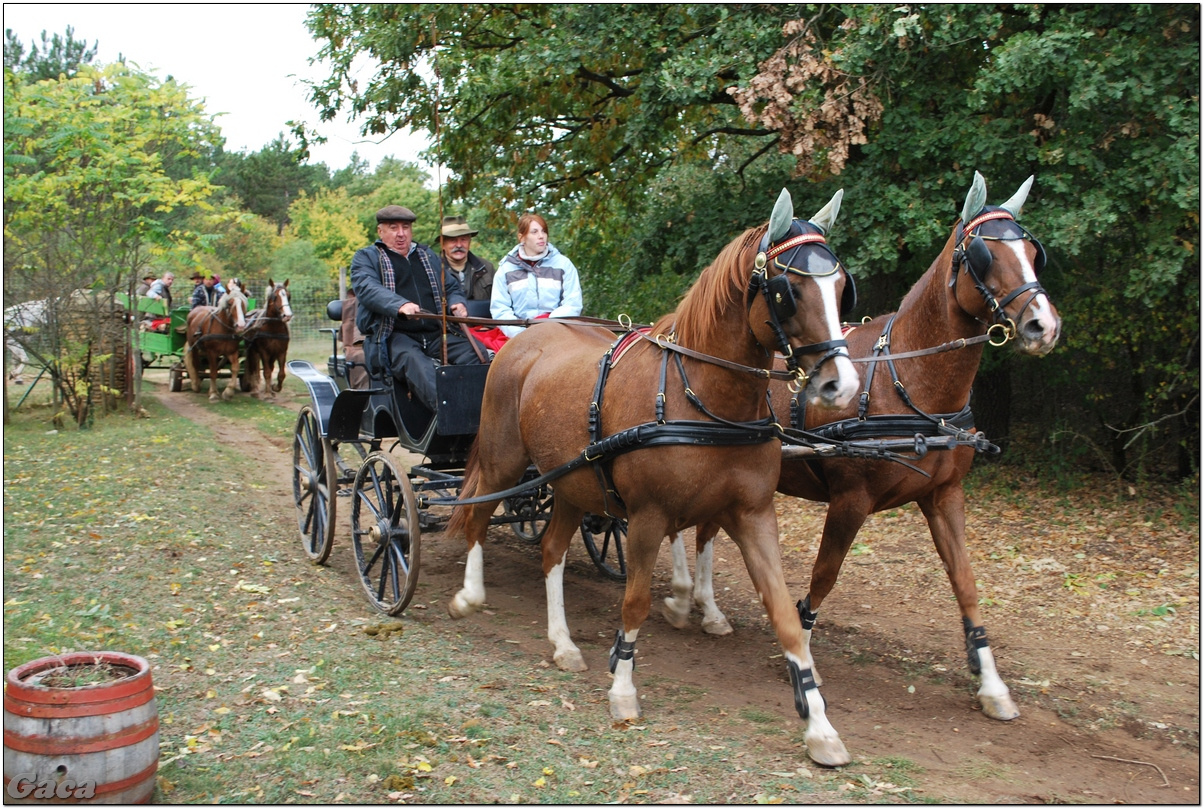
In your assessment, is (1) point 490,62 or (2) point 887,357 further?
(1) point 490,62

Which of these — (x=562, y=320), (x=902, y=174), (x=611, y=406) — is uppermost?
(x=902, y=174)

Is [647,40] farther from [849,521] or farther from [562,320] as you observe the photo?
[849,521]

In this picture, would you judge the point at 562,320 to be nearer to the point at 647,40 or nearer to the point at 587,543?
the point at 587,543

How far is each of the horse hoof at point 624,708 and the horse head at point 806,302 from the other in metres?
1.84

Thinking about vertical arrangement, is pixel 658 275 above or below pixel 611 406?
above

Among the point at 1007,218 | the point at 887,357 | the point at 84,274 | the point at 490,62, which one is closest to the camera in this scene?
the point at 1007,218

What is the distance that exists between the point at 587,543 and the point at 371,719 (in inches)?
128

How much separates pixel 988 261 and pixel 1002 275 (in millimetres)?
94

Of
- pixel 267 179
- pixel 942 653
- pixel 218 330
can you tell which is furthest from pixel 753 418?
pixel 267 179

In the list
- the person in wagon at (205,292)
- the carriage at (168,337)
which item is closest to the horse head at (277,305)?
the carriage at (168,337)

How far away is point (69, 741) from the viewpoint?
3318mm

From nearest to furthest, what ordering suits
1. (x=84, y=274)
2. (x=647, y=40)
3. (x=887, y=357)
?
(x=887, y=357)
(x=647, y=40)
(x=84, y=274)

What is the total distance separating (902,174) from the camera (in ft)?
28.5

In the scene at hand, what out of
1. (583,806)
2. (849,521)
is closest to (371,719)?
(583,806)
